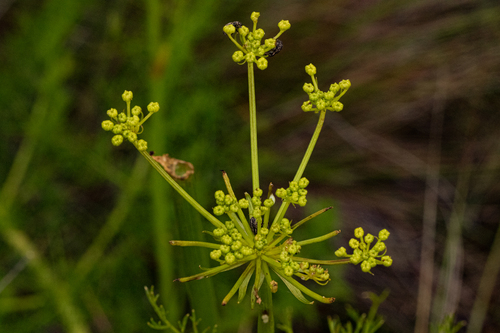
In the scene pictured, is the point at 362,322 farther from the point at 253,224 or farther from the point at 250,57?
the point at 250,57

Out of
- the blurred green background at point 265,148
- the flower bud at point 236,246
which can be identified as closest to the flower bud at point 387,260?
the flower bud at point 236,246

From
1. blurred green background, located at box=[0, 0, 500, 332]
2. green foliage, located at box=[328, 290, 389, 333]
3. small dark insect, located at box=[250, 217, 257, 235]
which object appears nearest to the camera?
small dark insect, located at box=[250, 217, 257, 235]

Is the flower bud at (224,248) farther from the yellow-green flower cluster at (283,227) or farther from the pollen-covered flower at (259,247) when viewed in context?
the yellow-green flower cluster at (283,227)

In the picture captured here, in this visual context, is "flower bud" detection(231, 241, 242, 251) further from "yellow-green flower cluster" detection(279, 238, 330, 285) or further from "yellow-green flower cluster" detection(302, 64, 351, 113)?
"yellow-green flower cluster" detection(302, 64, 351, 113)

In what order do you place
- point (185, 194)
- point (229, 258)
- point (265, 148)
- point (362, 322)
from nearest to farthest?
point (229, 258), point (185, 194), point (362, 322), point (265, 148)

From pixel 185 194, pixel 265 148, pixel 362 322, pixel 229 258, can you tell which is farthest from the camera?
pixel 265 148

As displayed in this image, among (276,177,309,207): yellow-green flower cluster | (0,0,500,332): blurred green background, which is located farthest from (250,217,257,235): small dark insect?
(0,0,500,332): blurred green background

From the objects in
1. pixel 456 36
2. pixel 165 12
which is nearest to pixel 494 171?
pixel 456 36

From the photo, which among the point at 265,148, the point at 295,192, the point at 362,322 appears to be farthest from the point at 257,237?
the point at 265,148
